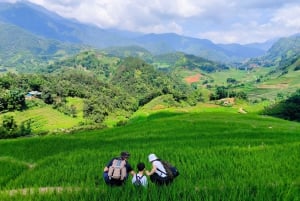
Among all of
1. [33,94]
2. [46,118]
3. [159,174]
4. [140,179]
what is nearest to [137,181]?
[140,179]

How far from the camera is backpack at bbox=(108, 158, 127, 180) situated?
7978 millimetres

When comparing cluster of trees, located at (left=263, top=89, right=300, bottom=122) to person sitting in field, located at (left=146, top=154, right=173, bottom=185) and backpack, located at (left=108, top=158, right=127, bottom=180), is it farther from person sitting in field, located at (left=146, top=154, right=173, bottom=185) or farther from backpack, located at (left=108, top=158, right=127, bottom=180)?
person sitting in field, located at (left=146, top=154, right=173, bottom=185)

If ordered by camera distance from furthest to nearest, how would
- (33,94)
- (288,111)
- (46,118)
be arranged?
(33,94)
(46,118)
(288,111)

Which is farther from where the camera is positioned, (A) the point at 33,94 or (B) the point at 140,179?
(A) the point at 33,94

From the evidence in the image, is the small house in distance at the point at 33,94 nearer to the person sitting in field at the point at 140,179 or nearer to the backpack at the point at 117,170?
the backpack at the point at 117,170

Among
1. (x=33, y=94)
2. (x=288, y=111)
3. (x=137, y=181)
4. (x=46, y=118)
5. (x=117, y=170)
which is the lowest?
(x=46, y=118)

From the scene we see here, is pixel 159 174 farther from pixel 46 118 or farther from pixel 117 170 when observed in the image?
pixel 46 118

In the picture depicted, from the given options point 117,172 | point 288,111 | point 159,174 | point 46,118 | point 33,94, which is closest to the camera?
point 159,174

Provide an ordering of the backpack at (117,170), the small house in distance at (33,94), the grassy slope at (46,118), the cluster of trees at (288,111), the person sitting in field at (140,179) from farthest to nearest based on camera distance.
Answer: the small house in distance at (33,94) < the grassy slope at (46,118) < the cluster of trees at (288,111) < the backpack at (117,170) < the person sitting in field at (140,179)

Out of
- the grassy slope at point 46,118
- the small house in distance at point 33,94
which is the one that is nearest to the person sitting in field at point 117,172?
the grassy slope at point 46,118

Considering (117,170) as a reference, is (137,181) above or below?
below

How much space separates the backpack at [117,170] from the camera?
314 inches

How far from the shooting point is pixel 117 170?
8.00m

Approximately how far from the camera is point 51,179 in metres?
10.7
